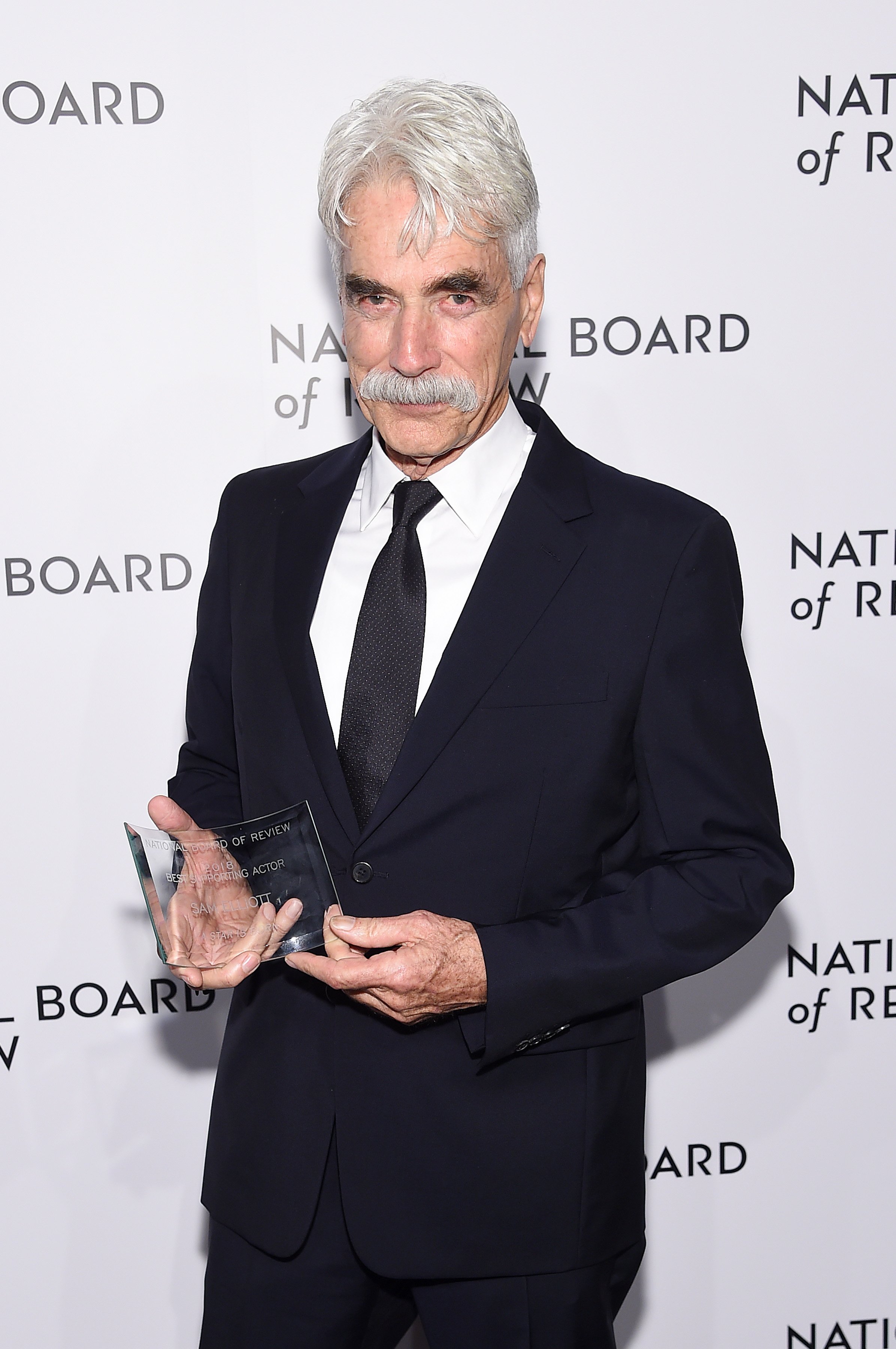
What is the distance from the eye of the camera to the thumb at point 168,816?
1.40 meters

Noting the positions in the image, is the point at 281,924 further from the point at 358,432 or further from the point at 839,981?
the point at 839,981

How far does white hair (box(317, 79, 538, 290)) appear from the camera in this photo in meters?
1.37

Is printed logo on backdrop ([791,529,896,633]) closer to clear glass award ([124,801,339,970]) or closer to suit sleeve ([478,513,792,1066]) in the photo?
suit sleeve ([478,513,792,1066])

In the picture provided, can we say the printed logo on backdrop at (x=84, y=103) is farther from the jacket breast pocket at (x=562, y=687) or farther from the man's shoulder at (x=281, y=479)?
the jacket breast pocket at (x=562, y=687)

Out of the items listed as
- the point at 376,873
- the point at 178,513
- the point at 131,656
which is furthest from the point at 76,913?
the point at 376,873

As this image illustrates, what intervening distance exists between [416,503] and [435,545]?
6 cm

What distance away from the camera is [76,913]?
217 cm

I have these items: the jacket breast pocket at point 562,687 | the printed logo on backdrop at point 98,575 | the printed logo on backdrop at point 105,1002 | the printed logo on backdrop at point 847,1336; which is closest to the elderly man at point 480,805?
the jacket breast pocket at point 562,687

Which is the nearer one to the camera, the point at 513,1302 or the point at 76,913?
the point at 513,1302

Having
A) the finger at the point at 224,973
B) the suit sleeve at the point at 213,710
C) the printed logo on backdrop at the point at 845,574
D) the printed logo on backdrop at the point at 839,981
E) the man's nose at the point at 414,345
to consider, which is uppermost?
the man's nose at the point at 414,345

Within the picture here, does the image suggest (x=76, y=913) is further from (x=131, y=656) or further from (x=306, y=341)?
(x=306, y=341)

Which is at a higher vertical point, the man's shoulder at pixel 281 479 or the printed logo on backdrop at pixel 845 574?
the man's shoulder at pixel 281 479

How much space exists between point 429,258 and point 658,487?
0.38 metres

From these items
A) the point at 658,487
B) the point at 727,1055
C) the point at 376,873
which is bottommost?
the point at 727,1055
